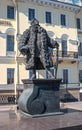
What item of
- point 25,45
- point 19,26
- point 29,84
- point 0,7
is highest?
point 0,7

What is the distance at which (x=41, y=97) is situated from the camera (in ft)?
24.2

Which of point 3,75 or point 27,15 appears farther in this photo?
point 27,15

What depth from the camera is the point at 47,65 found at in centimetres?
782

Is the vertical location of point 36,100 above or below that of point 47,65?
below

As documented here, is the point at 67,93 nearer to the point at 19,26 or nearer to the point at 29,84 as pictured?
the point at 19,26

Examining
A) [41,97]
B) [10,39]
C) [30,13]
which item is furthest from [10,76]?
[41,97]

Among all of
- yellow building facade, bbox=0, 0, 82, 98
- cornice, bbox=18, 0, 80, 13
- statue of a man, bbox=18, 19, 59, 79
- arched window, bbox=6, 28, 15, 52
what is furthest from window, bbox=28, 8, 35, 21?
statue of a man, bbox=18, 19, 59, 79

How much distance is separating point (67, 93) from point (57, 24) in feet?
26.3

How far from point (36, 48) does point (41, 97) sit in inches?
70.3

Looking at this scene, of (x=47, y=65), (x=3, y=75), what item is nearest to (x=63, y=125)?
(x=47, y=65)

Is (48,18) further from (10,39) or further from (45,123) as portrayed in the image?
(45,123)

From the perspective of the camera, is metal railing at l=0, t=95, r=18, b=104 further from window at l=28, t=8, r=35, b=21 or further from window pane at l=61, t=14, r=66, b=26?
window pane at l=61, t=14, r=66, b=26

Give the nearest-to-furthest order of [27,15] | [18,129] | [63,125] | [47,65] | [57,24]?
1. [18,129]
2. [63,125]
3. [47,65]
4. [27,15]
5. [57,24]

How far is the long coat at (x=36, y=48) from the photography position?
26.0 feet
